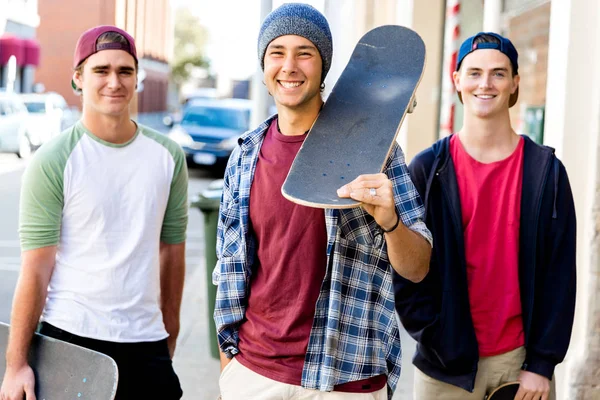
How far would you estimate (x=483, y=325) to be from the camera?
8.71 feet

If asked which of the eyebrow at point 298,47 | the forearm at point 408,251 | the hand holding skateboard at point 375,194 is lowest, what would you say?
the forearm at point 408,251

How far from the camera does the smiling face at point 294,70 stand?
222 cm

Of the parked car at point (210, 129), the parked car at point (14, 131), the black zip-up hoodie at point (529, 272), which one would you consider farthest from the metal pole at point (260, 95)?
the parked car at point (14, 131)

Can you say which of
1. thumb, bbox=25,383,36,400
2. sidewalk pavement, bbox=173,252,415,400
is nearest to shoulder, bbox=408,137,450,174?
thumb, bbox=25,383,36,400

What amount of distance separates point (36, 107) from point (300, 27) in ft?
63.9

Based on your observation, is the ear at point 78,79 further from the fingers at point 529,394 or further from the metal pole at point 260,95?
the metal pole at point 260,95

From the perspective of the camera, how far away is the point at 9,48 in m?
32.4

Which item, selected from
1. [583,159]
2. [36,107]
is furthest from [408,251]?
[36,107]

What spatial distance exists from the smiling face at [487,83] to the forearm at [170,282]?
1.22 meters

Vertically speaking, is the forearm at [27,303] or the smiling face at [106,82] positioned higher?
the smiling face at [106,82]

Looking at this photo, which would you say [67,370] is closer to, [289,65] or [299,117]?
[299,117]

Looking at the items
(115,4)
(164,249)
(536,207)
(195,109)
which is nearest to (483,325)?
(536,207)

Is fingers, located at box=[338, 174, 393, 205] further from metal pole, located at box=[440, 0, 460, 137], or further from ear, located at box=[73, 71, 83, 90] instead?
metal pole, located at box=[440, 0, 460, 137]

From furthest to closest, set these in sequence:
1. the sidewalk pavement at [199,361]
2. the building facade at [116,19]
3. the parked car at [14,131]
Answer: the parked car at [14,131], the sidewalk pavement at [199,361], the building facade at [116,19]
